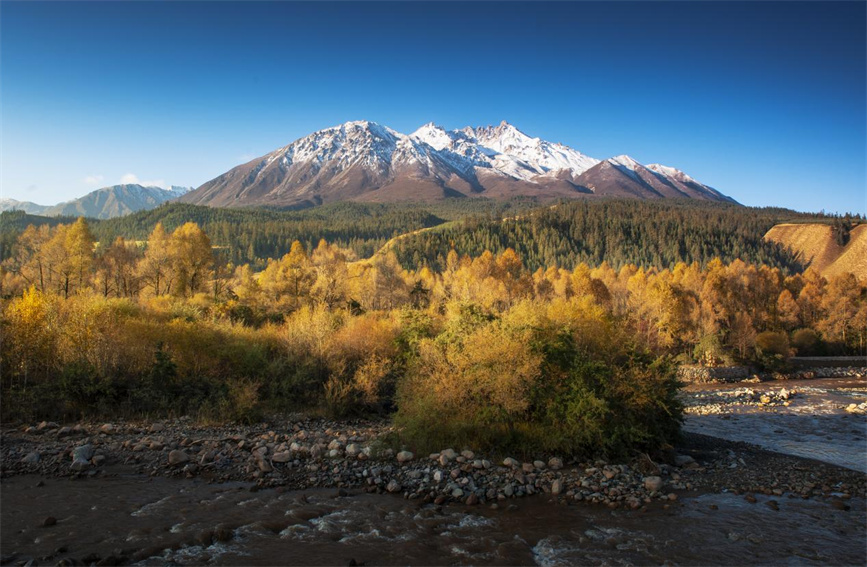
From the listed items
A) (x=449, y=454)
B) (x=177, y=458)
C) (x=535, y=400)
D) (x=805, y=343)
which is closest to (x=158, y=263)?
(x=177, y=458)

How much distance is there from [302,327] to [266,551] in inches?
855

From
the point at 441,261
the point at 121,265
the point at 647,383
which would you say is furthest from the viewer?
the point at 441,261

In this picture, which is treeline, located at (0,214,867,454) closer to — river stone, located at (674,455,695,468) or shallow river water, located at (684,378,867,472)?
river stone, located at (674,455,695,468)

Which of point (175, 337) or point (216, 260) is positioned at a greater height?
point (216, 260)

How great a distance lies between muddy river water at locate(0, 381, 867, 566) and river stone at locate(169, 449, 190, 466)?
1344 millimetres

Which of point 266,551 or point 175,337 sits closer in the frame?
point 266,551

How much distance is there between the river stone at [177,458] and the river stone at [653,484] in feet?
59.1

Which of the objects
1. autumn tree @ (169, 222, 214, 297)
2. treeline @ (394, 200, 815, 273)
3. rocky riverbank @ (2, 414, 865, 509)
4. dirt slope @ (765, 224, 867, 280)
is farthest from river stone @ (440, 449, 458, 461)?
dirt slope @ (765, 224, 867, 280)

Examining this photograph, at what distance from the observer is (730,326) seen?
240 feet

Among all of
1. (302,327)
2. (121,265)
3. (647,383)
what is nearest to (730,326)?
(647,383)

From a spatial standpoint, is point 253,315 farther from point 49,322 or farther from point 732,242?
point 732,242

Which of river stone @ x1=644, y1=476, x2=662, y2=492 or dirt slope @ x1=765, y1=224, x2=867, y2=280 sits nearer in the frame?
river stone @ x1=644, y1=476, x2=662, y2=492

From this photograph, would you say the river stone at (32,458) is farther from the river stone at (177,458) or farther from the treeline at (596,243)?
the treeline at (596,243)

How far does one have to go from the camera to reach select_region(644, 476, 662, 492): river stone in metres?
18.0
